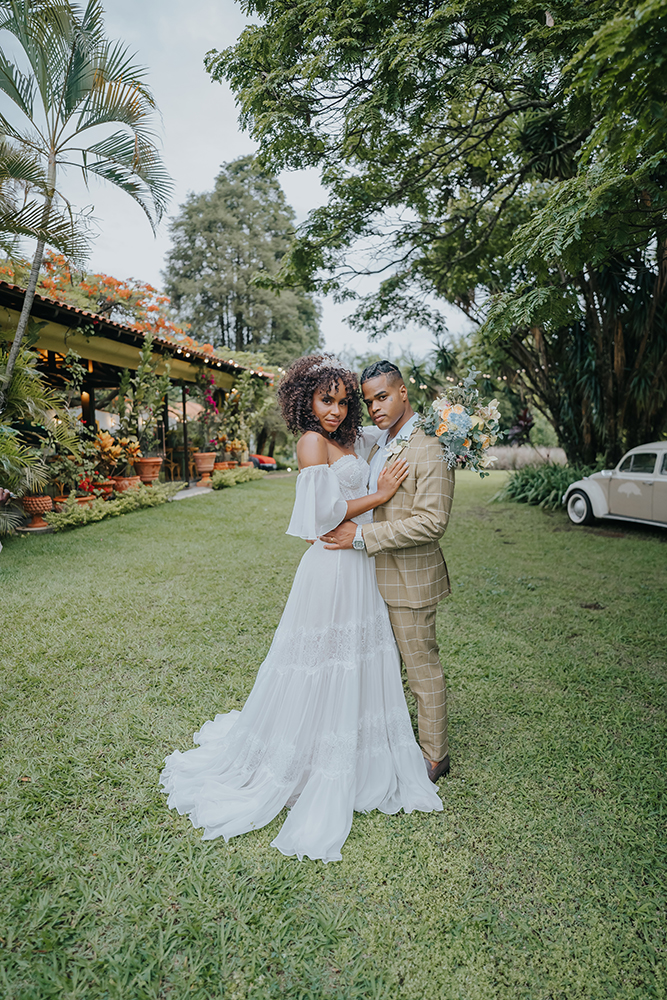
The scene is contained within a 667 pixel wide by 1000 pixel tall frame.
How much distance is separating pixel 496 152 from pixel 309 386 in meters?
7.73

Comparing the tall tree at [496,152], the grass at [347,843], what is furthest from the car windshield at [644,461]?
the grass at [347,843]

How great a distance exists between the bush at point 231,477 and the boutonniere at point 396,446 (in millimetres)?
11129

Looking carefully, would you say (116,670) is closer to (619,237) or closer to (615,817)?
(615,817)

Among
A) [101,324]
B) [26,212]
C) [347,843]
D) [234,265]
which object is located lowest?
[347,843]

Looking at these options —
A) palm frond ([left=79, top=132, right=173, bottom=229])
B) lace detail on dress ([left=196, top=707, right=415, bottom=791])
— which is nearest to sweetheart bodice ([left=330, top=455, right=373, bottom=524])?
lace detail on dress ([left=196, top=707, right=415, bottom=791])

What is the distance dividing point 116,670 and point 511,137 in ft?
26.2

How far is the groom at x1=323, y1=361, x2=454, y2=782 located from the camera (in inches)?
89.4

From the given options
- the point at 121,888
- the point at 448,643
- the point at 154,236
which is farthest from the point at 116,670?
the point at 154,236

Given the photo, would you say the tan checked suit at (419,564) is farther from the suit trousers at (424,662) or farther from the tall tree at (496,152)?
the tall tree at (496,152)

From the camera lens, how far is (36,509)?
787cm

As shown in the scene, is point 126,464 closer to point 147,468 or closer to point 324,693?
point 147,468

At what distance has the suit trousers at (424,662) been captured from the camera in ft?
7.93

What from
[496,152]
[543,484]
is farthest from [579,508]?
[496,152]

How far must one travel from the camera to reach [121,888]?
1966 millimetres
